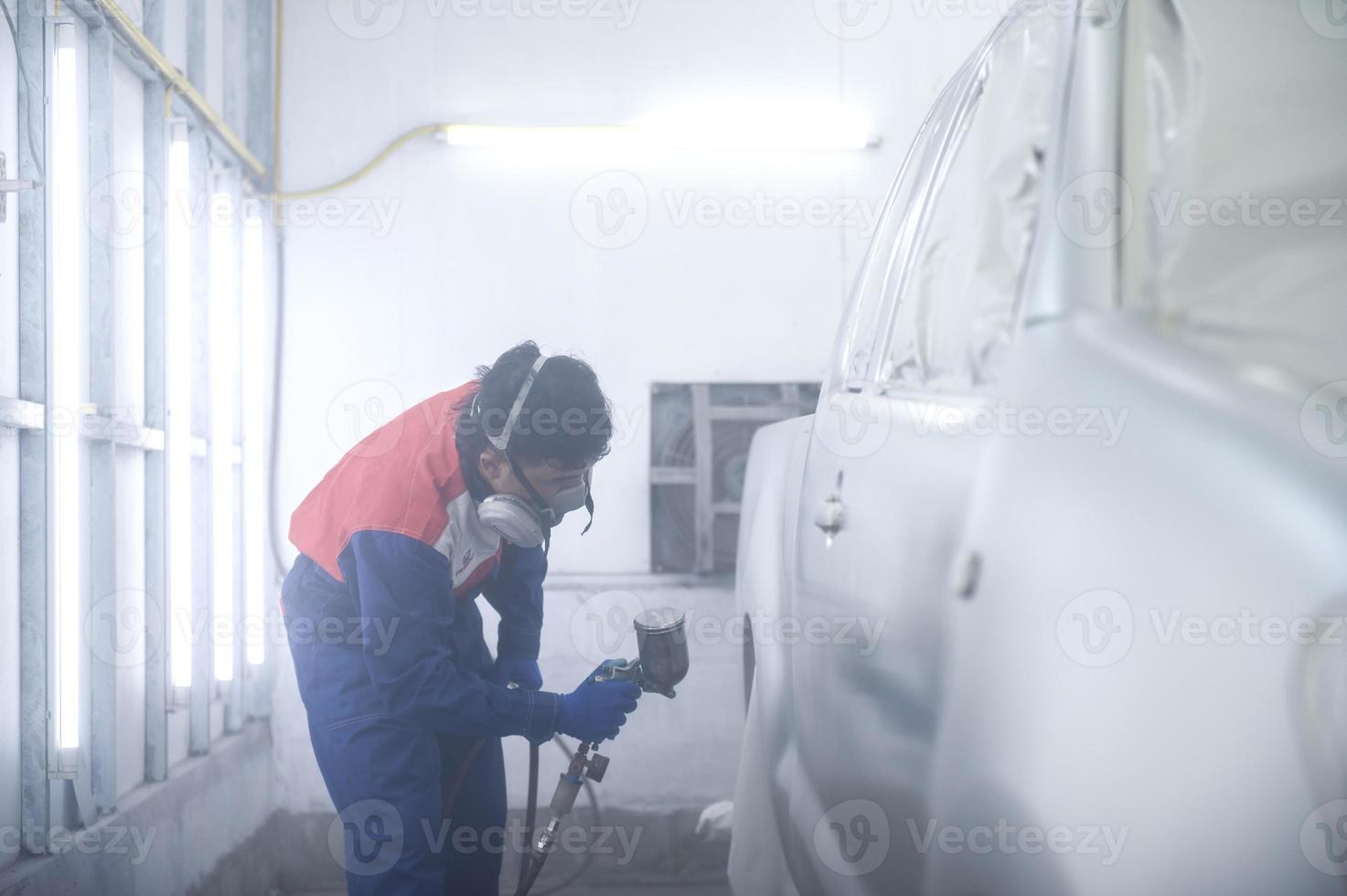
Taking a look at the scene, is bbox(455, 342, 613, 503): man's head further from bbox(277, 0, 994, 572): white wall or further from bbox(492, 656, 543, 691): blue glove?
bbox(277, 0, 994, 572): white wall

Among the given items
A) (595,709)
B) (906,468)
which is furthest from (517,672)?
(906,468)

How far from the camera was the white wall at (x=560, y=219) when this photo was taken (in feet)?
15.7

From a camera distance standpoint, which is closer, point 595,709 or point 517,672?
point 595,709

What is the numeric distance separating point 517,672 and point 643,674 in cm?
46

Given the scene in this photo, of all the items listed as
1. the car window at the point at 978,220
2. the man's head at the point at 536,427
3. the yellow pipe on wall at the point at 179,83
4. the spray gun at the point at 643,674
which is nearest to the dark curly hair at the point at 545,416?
the man's head at the point at 536,427

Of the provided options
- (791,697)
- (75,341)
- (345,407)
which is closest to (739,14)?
(345,407)

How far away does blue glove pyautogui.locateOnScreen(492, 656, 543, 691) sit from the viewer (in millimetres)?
3031

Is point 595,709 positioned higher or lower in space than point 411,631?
lower

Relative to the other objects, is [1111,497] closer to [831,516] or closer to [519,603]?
[831,516]

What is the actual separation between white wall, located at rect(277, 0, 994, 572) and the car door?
2.82 metres

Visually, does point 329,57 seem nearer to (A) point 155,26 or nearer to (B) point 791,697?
(A) point 155,26

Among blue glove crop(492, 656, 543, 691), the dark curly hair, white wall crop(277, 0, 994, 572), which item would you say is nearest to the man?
the dark curly hair

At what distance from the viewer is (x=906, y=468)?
4.31 feet

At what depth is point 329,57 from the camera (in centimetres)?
483
